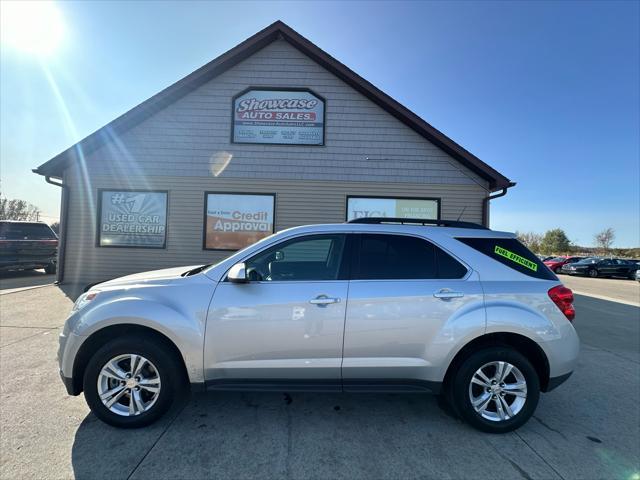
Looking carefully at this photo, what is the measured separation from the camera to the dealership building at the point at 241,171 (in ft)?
28.8

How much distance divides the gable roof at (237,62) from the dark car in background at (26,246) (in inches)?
144

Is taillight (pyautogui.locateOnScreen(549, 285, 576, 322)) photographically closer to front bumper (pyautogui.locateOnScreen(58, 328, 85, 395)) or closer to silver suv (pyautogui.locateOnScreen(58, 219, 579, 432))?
silver suv (pyautogui.locateOnScreen(58, 219, 579, 432))

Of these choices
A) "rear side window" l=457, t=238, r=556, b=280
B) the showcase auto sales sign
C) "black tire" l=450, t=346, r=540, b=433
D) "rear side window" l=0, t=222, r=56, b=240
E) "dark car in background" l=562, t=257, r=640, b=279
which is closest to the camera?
"black tire" l=450, t=346, r=540, b=433

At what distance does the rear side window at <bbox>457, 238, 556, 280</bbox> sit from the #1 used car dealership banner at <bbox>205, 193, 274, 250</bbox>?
636 centimetres

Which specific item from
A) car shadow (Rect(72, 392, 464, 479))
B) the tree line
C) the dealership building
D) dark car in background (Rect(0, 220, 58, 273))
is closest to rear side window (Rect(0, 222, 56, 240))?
dark car in background (Rect(0, 220, 58, 273))

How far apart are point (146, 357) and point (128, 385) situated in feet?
0.93

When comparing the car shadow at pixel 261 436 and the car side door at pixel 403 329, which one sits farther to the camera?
the car side door at pixel 403 329

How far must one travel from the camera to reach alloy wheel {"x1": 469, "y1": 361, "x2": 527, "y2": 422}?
2799 mm

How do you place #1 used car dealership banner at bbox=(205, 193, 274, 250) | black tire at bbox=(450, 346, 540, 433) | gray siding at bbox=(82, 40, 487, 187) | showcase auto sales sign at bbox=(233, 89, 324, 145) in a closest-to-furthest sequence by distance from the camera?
1. black tire at bbox=(450, 346, 540, 433)
2. #1 used car dealership banner at bbox=(205, 193, 274, 250)
3. gray siding at bbox=(82, 40, 487, 187)
4. showcase auto sales sign at bbox=(233, 89, 324, 145)

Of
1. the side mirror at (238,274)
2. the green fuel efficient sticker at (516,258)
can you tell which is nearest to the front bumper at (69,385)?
the side mirror at (238,274)

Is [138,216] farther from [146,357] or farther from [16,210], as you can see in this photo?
[16,210]

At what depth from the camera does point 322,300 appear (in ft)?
8.88

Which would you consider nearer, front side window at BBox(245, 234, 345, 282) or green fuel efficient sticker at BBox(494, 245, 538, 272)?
→ front side window at BBox(245, 234, 345, 282)

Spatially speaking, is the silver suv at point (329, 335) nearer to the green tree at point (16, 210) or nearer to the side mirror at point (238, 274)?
the side mirror at point (238, 274)
